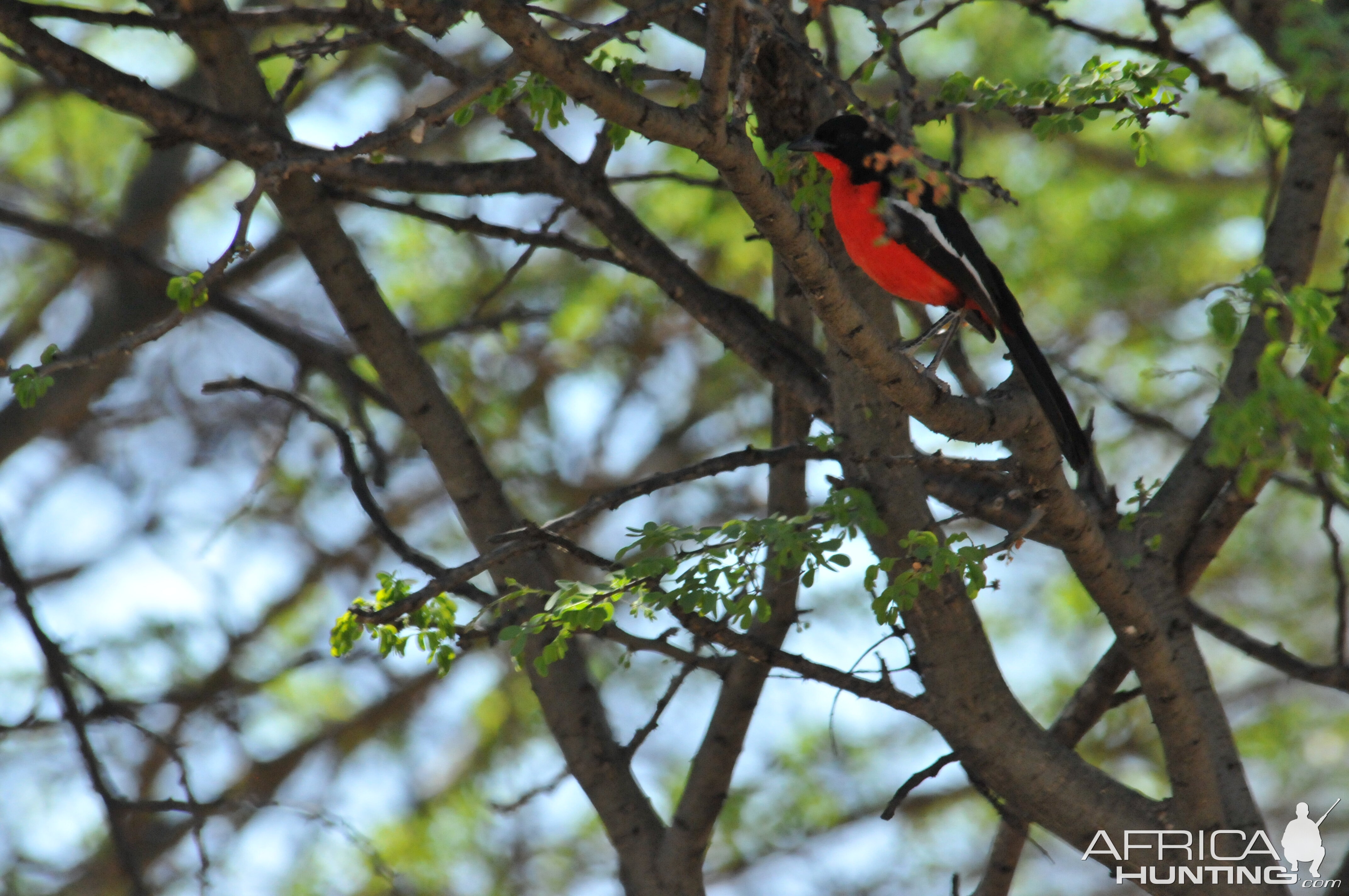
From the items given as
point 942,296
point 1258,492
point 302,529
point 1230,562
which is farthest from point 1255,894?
point 302,529

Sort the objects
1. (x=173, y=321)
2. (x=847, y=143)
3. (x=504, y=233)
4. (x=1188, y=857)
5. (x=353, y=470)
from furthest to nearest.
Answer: (x=504, y=233) → (x=353, y=470) → (x=847, y=143) → (x=1188, y=857) → (x=173, y=321)

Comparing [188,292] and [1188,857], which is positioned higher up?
[188,292]

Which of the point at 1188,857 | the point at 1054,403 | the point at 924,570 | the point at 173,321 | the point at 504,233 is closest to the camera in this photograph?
the point at 173,321

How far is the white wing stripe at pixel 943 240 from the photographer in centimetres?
393

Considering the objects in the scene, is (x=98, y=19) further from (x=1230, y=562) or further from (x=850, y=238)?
(x=1230, y=562)

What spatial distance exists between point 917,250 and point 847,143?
0.42 m

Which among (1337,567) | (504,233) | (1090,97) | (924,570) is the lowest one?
(924,570)

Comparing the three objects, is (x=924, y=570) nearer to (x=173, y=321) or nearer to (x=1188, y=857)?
(x=1188, y=857)

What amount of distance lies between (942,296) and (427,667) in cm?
535

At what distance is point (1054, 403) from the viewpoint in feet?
11.2

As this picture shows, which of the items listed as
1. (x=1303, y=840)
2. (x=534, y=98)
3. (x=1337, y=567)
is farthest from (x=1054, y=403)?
(x=1303, y=840)

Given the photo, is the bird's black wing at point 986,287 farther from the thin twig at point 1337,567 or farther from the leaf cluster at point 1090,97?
the thin twig at point 1337,567

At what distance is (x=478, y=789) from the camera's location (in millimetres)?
8398

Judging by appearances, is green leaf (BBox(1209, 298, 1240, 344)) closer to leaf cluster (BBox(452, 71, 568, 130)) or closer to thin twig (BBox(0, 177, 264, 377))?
leaf cluster (BBox(452, 71, 568, 130))
